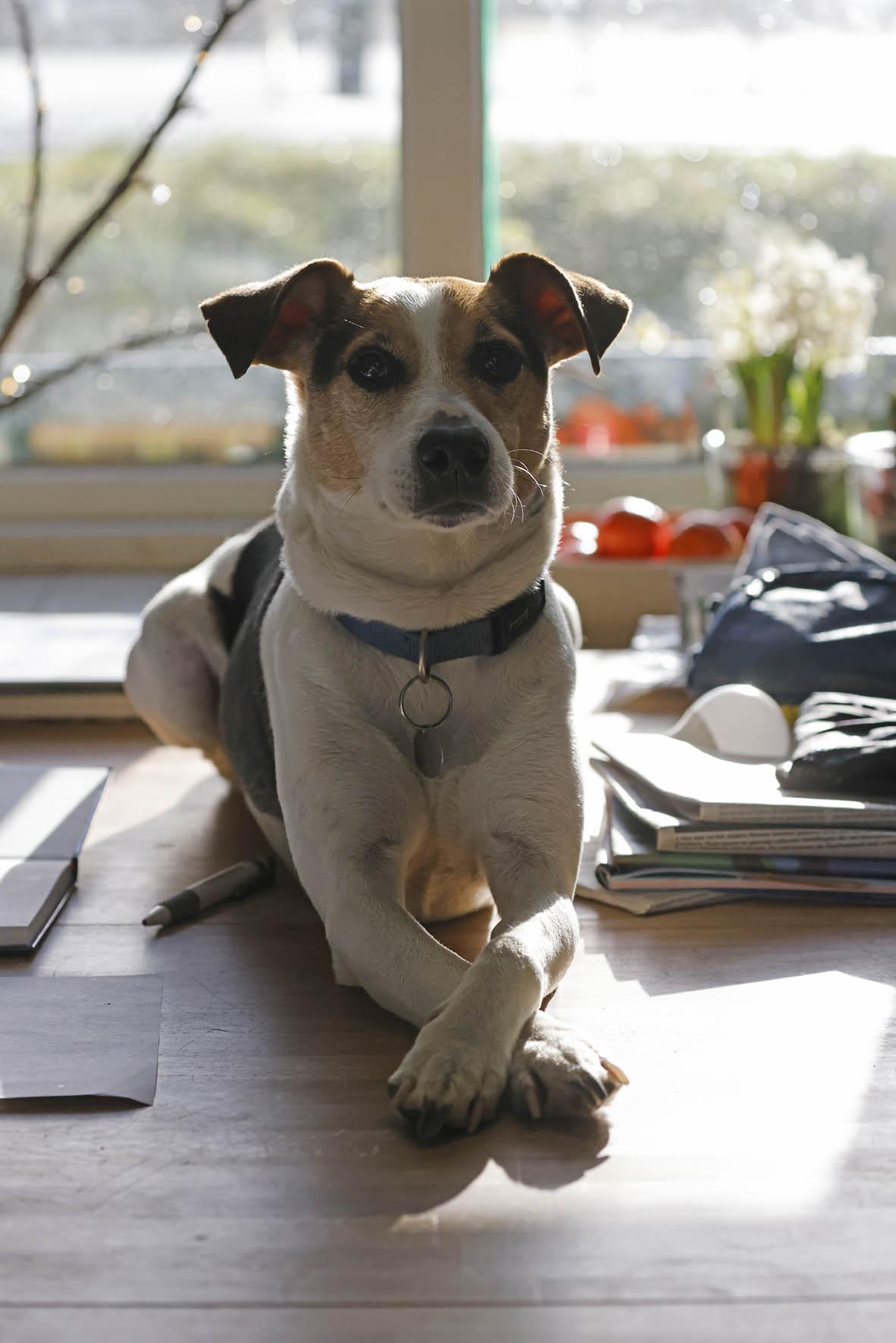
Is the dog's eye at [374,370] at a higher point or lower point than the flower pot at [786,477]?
higher

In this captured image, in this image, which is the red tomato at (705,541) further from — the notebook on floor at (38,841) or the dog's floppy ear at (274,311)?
the dog's floppy ear at (274,311)

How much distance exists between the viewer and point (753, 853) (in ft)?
6.45

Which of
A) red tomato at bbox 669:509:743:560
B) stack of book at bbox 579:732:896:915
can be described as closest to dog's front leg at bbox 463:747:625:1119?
stack of book at bbox 579:732:896:915

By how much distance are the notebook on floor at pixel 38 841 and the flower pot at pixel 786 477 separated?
1.98 meters

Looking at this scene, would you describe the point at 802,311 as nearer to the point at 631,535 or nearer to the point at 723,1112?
the point at 631,535

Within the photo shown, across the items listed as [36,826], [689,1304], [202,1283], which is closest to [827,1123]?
[689,1304]

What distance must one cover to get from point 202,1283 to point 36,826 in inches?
43.3

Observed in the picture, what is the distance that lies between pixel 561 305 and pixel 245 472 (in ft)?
7.42

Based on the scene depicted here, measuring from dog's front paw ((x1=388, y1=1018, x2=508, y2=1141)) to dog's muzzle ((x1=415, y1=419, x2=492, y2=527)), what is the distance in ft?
1.94

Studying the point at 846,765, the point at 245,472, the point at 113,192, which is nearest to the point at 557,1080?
the point at 846,765

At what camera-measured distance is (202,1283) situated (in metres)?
1.12

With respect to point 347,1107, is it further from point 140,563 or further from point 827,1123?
point 140,563

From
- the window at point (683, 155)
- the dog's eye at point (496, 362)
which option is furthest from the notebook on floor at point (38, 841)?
the window at point (683, 155)

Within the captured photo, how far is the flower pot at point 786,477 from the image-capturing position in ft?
12.0
